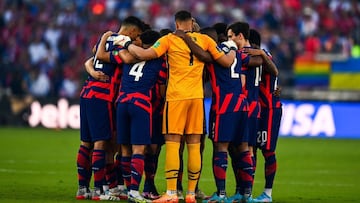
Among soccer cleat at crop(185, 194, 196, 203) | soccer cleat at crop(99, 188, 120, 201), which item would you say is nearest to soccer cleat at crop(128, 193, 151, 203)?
soccer cleat at crop(185, 194, 196, 203)

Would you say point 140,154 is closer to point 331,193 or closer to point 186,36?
point 186,36

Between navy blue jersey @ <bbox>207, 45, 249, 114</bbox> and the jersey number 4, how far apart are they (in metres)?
0.98

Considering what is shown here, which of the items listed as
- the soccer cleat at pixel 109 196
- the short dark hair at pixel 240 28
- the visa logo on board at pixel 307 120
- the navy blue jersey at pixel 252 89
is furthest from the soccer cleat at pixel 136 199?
the visa logo on board at pixel 307 120

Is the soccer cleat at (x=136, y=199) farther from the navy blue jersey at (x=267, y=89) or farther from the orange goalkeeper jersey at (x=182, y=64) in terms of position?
the navy blue jersey at (x=267, y=89)

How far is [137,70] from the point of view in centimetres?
1529

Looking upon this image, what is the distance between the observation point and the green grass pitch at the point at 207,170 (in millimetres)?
17047

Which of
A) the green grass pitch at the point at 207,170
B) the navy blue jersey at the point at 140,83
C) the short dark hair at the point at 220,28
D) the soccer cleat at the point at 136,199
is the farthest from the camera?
the green grass pitch at the point at 207,170

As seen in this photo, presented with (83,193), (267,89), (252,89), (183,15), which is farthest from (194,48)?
(83,193)

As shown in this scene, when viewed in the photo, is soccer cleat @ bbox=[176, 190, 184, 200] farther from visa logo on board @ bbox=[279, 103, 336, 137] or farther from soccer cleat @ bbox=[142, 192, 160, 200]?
visa logo on board @ bbox=[279, 103, 336, 137]

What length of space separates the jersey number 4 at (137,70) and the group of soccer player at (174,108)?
1 centimetres

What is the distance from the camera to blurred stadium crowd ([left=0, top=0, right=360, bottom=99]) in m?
36.3

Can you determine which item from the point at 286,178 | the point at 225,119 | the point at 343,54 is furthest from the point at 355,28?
the point at 225,119

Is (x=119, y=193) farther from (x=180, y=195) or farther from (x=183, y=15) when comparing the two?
(x=183, y=15)

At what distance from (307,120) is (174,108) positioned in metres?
17.4
